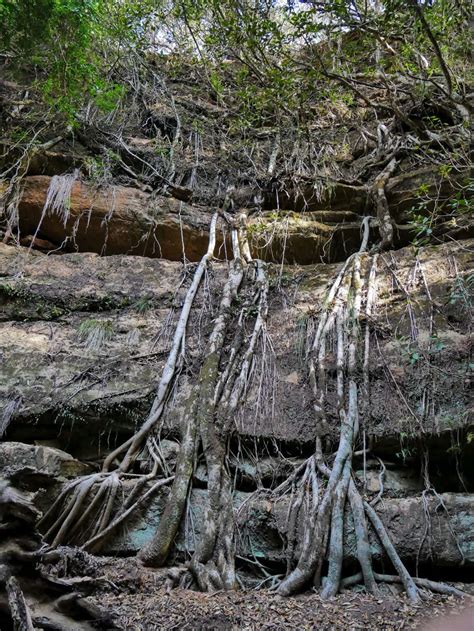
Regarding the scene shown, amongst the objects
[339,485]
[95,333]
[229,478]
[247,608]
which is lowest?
[247,608]

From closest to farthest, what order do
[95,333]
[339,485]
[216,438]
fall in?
[339,485], [216,438], [95,333]

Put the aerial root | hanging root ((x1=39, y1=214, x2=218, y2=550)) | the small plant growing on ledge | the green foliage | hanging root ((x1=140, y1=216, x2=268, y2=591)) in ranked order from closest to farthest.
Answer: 1. the aerial root
2. hanging root ((x1=140, y1=216, x2=268, y2=591))
3. hanging root ((x1=39, y1=214, x2=218, y2=550))
4. the small plant growing on ledge
5. the green foliage

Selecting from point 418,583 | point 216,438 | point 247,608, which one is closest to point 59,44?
point 216,438

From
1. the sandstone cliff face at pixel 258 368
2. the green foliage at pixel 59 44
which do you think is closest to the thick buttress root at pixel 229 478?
the sandstone cliff face at pixel 258 368

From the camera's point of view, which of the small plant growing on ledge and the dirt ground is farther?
the small plant growing on ledge

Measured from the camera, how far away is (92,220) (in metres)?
5.57

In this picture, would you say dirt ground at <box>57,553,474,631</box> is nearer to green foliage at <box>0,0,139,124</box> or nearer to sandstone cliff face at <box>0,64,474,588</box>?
sandstone cliff face at <box>0,64,474,588</box>

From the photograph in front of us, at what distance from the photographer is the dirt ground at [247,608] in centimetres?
222

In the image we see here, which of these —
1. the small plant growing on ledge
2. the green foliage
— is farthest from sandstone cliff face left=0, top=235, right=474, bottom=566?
the green foliage

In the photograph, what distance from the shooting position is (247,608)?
7.97ft

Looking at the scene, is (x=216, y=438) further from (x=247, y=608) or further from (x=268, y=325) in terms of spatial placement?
(x=268, y=325)

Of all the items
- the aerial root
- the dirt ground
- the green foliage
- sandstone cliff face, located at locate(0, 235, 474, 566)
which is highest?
the green foliage

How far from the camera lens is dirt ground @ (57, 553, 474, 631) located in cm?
222

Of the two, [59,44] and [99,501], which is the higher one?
[59,44]
